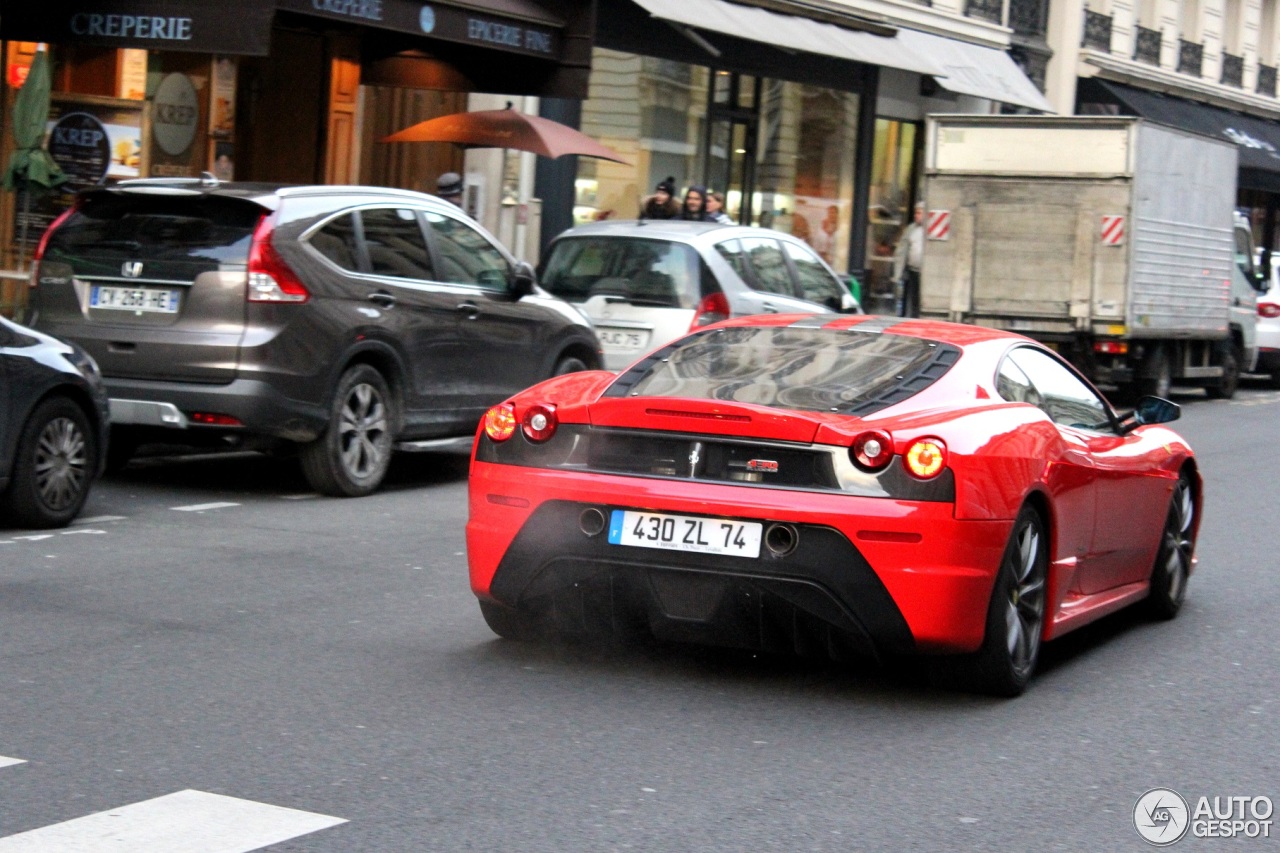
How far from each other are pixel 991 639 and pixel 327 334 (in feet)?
17.9

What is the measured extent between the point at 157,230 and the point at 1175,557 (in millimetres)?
5589

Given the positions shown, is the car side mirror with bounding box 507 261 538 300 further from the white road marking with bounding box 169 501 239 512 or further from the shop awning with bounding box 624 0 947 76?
the shop awning with bounding box 624 0 947 76

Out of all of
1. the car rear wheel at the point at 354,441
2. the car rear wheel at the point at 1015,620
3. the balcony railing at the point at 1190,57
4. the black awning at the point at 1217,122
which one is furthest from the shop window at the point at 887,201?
the car rear wheel at the point at 1015,620

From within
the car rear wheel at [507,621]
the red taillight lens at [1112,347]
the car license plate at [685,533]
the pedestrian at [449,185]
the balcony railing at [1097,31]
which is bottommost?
the car rear wheel at [507,621]

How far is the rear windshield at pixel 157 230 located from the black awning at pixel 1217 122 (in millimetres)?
29360

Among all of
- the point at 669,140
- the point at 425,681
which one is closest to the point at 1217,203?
the point at 669,140

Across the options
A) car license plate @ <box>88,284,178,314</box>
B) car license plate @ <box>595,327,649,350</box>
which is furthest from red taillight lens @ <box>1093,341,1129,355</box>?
car license plate @ <box>88,284,178,314</box>

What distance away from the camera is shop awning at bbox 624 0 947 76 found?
76.2 feet

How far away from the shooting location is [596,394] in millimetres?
6660

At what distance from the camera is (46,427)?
9.23 meters

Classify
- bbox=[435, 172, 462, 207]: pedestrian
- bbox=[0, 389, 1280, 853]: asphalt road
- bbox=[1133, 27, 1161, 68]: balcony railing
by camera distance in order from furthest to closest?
bbox=[1133, 27, 1161, 68]: balcony railing < bbox=[435, 172, 462, 207]: pedestrian < bbox=[0, 389, 1280, 853]: asphalt road

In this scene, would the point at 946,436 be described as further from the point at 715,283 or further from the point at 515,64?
the point at 515,64

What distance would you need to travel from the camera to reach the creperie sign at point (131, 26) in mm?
15641

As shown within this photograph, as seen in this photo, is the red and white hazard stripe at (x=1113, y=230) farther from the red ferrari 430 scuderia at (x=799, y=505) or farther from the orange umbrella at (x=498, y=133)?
the red ferrari 430 scuderia at (x=799, y=505)
